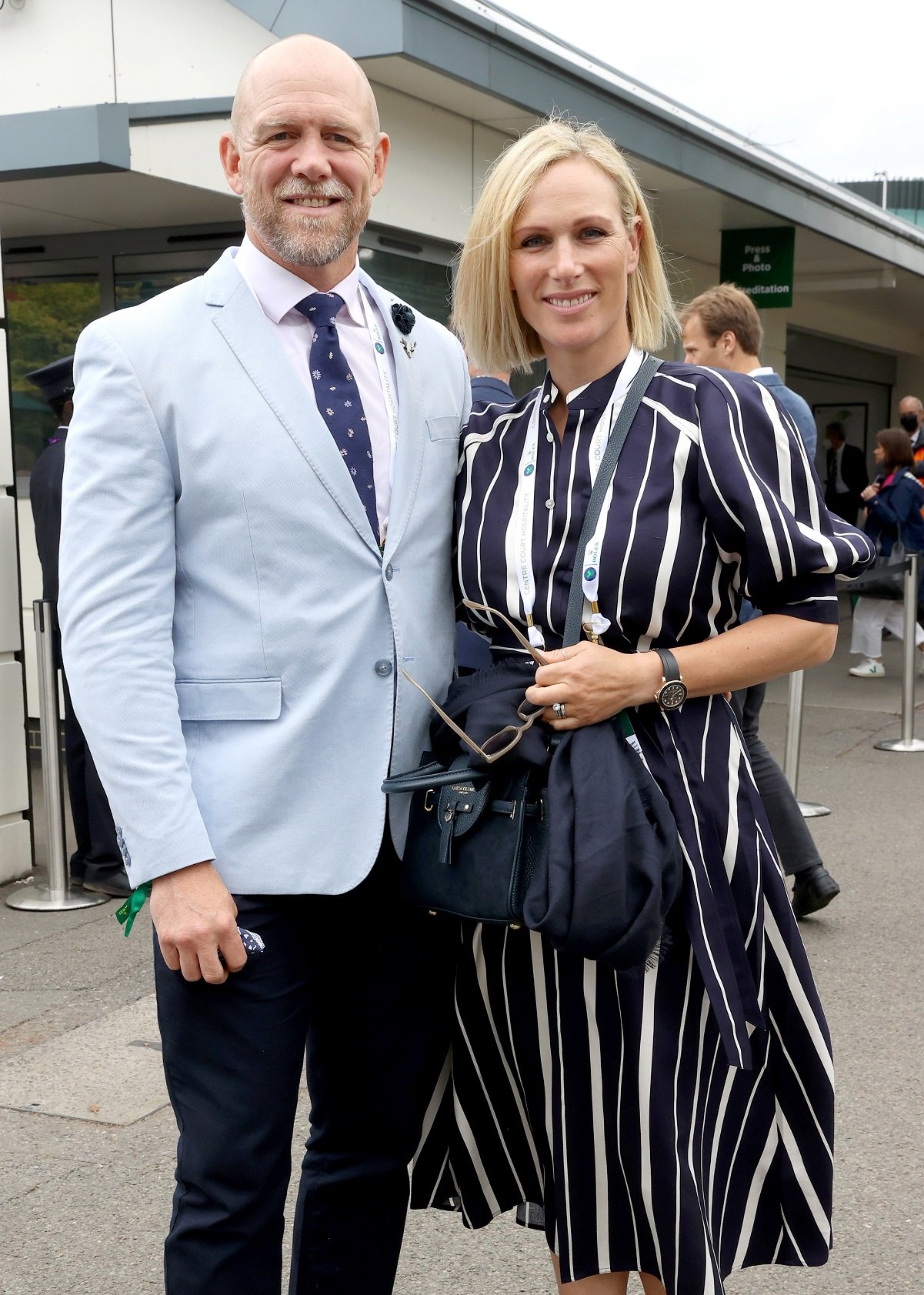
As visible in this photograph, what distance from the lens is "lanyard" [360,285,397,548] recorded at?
2219 millimetres

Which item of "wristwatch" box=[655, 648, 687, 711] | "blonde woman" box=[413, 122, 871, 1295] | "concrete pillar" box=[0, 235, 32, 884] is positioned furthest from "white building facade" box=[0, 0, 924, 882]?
"wristwatch" box=[655, 648, 687, 711]

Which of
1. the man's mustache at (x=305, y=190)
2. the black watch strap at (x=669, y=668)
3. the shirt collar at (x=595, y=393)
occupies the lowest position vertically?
the black watch strap at (x=669, y=668)

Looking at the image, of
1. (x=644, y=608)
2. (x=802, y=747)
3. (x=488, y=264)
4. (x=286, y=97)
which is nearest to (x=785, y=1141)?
(x=644, y=608)

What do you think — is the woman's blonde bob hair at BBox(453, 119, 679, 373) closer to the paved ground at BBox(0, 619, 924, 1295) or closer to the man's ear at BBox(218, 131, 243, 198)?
the man's ear at BBox(218, 131, 243, 198)

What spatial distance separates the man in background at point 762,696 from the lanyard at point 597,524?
223 centimetres

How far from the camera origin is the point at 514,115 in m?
8.24

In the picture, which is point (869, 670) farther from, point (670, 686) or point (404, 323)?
point (670, 686)

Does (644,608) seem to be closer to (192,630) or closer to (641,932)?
(641,932)

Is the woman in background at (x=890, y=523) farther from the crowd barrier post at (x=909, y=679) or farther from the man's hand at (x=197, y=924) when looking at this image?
the man's hand at (x=197, y=924)

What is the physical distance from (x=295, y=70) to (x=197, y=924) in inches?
51.2

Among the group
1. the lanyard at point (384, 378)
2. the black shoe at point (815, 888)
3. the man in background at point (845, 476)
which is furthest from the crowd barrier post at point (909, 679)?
the man in background at point (845, 476)

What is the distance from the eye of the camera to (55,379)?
5.67 metres

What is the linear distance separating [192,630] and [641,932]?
0.80 meters

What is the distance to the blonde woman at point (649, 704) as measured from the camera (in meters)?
2.08
